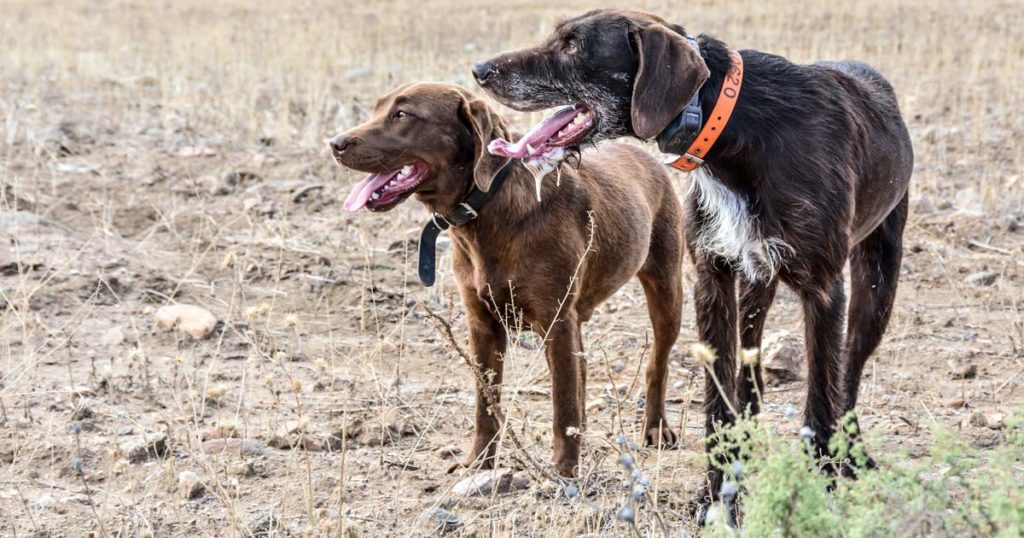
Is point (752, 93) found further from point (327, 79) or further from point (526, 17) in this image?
point (526, 17)

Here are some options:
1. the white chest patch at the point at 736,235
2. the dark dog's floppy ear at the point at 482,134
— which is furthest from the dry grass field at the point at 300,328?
the dark dog's floppy ear at the point at 482,134

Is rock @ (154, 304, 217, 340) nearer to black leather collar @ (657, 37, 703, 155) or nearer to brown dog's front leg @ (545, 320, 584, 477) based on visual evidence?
brown dog's front leg @ (545, 320, 584, 477)

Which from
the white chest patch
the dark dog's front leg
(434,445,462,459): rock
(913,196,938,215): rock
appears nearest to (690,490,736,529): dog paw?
the dark dog's front leg

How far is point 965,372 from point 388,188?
9.74 feet

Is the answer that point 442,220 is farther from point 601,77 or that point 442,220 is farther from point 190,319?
point 190,319

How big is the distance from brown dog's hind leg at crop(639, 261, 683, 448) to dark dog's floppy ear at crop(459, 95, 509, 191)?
4.08 ft

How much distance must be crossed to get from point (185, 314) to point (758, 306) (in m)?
3.15

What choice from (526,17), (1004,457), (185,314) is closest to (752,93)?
(1004,457)

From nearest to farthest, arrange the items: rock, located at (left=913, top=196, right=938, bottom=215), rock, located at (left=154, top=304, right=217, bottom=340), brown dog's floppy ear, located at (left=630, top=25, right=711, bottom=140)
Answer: brown dog's floppy ear, located at (left=630, top=25, right=711, bottom=140) < rock, located at (left=154, top=304, right=217, bottom=340) < rock, located at (left=913, top=196, right=938, bottom=215)

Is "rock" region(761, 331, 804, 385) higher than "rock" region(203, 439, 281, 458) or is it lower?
lower

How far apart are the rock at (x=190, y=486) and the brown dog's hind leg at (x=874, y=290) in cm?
266

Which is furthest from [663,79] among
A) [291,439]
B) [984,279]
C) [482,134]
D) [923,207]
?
[923,207]

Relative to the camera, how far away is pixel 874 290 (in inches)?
202

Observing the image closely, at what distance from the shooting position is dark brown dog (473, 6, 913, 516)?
13.5 ft
